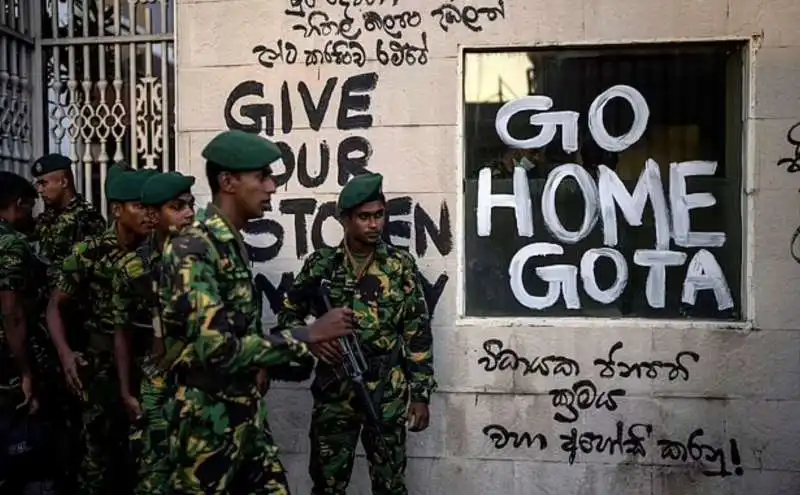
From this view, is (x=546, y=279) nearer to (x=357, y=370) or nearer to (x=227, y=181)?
(x=357, y=370)

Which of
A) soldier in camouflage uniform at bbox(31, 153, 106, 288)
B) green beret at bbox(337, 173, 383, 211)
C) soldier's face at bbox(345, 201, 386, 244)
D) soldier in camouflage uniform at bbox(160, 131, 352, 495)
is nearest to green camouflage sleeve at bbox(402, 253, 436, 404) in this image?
soldier's face at bbox(345, 201, 386, 244)

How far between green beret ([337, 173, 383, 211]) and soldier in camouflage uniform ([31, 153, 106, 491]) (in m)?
1.69

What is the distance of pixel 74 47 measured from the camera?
534cm

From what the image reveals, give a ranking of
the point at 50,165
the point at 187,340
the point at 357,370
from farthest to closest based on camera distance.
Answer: the point at 50,165, the point at 357,370, the point at 187,340

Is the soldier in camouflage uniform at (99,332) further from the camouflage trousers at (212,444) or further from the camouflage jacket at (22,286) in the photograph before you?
the camouflage trousers at (212,444)

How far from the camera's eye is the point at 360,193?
12.8 ft

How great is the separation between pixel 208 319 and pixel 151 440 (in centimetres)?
111

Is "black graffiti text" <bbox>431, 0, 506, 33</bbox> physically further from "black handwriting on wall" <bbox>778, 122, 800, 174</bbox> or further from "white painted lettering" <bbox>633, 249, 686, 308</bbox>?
"black handwriting on wall" <bbox>778, 122, 800, 174</bbox>

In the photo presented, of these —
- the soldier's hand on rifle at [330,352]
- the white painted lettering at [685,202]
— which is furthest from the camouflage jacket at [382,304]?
the white painted lettering at [685,202]

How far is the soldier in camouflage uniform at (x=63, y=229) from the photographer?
4680 millimetres

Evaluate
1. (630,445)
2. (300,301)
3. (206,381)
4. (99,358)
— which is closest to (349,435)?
(300,301)

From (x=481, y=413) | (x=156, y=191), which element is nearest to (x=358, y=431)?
(x=481, y=413)

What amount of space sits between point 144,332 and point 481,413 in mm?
1751

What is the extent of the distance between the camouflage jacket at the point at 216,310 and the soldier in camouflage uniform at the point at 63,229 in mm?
1985
